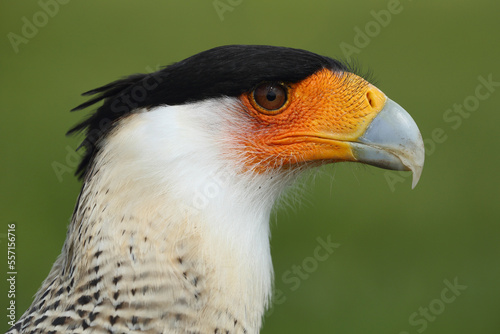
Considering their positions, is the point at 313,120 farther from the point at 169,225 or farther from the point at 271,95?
the point at 169,225

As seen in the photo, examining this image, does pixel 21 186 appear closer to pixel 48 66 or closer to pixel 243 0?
pixel 48 66

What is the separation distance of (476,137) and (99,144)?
18.9 ft

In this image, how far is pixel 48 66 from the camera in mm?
7910

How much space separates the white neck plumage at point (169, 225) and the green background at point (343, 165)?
0.69 m

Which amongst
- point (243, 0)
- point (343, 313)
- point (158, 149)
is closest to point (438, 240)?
point (343, 313)
